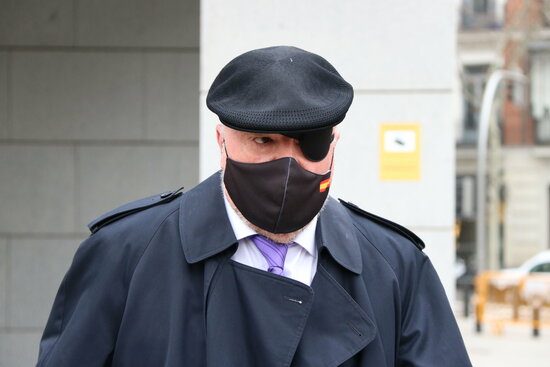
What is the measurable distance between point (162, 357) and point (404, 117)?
298 cm

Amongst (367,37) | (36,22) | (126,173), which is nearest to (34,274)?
(126,173)

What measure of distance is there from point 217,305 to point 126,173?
152 inches

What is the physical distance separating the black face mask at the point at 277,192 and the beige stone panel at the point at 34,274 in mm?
3949

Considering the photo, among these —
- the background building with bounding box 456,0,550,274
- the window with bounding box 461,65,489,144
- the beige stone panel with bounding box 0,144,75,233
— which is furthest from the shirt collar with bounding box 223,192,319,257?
the window with bounding box 461,65,489,144

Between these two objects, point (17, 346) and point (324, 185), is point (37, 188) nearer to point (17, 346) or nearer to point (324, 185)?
point (17, 346)

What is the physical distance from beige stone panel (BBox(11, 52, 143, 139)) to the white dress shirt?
371 cm

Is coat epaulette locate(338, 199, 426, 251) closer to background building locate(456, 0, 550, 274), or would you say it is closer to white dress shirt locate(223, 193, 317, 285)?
white dress shirt locate(223, 193, 317, 285)

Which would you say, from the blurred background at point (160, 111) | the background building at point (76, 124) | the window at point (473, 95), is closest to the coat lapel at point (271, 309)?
A: the blurred background at point (160, 111)

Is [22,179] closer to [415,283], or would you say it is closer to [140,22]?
[140,22]

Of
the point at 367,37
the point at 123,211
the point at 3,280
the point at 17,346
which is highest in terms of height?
the point at 367,37

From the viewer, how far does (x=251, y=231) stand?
210 cm

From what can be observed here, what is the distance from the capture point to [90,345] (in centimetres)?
203

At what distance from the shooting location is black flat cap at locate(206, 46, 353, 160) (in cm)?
196

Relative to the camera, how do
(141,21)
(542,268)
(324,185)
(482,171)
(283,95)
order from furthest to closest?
(542,268)
(482,171)
(141,21)
(324,185)
(283,95)
